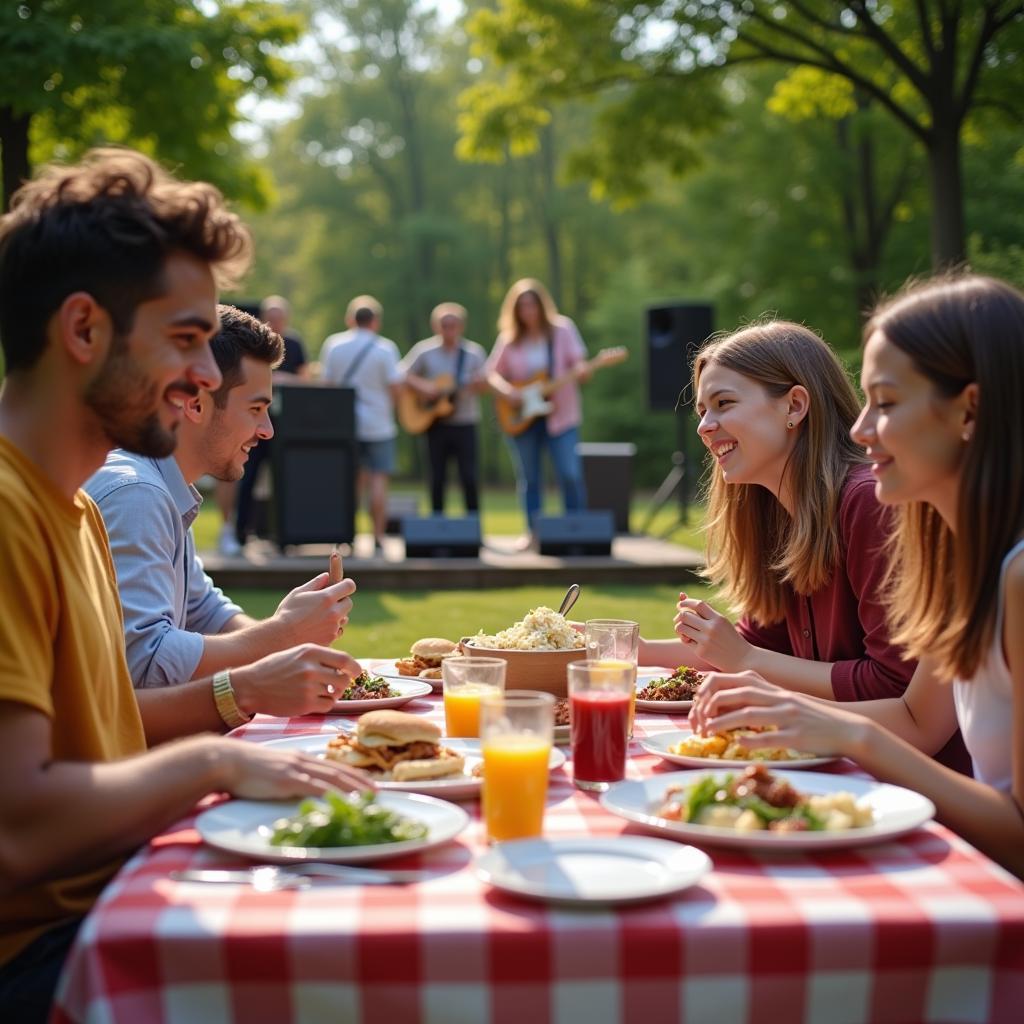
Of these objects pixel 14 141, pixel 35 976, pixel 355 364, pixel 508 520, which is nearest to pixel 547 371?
pixel 355 364

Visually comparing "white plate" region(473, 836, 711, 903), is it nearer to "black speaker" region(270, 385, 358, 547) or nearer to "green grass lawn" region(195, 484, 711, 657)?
"green grass lawn" region(195, 484, 711, 657)

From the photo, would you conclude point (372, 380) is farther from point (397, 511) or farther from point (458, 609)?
point (458, 609)

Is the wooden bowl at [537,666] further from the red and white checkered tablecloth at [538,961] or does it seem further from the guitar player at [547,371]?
the guitar player at [547,371]

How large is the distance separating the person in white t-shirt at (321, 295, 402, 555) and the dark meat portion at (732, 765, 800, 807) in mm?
10414

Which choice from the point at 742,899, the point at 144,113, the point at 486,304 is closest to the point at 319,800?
the point at 742,899

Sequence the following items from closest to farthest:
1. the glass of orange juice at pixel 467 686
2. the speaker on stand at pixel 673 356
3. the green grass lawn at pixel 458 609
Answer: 1. the glass of orange juice at pixel 467 686
2. the green grass lawn at pixel 458 609
3. the speaker on stand at pixel 673 356

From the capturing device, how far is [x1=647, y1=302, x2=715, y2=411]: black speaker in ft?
49.5

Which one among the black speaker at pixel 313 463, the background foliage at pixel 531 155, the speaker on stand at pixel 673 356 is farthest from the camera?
the speaker on stand at pixel 673 356

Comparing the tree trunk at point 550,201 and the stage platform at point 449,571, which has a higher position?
the tree trunk at point 550,201

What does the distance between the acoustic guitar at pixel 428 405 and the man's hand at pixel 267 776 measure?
1060 cm

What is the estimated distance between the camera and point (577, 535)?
11.7m

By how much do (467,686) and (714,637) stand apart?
2.12 feet

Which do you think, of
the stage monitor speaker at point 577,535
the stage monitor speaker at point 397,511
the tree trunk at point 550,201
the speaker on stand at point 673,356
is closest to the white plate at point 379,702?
the stage monitor speaker at point 577,535

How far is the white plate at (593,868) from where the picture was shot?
→ 4.73ft
